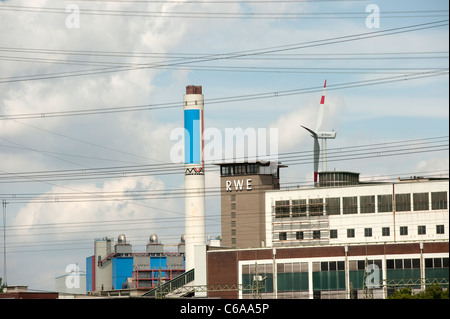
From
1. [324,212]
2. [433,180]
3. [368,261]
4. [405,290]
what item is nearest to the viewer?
[405,290]

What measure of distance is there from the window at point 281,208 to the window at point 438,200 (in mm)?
28331

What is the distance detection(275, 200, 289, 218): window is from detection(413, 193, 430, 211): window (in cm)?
2561

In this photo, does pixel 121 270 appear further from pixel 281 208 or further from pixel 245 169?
pixel 281 208

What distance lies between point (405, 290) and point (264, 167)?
270 feet

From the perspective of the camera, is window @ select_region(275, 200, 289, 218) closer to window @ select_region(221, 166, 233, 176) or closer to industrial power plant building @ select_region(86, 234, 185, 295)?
window @ select_region(221, 166, 233, 176)

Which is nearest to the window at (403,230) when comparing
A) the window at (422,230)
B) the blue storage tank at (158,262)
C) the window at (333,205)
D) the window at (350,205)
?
the window at (422,230)

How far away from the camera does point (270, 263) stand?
11344 cm

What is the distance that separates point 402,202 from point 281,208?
24.8 m

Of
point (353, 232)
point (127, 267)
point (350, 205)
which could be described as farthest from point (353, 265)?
point (127, 267)

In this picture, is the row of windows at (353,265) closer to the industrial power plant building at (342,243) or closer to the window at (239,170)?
the industrial power plant building at (342,243)

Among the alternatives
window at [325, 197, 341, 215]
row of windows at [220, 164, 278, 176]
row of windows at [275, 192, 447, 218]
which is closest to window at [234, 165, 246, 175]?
row of windows at [220, 164, 278, 176]
